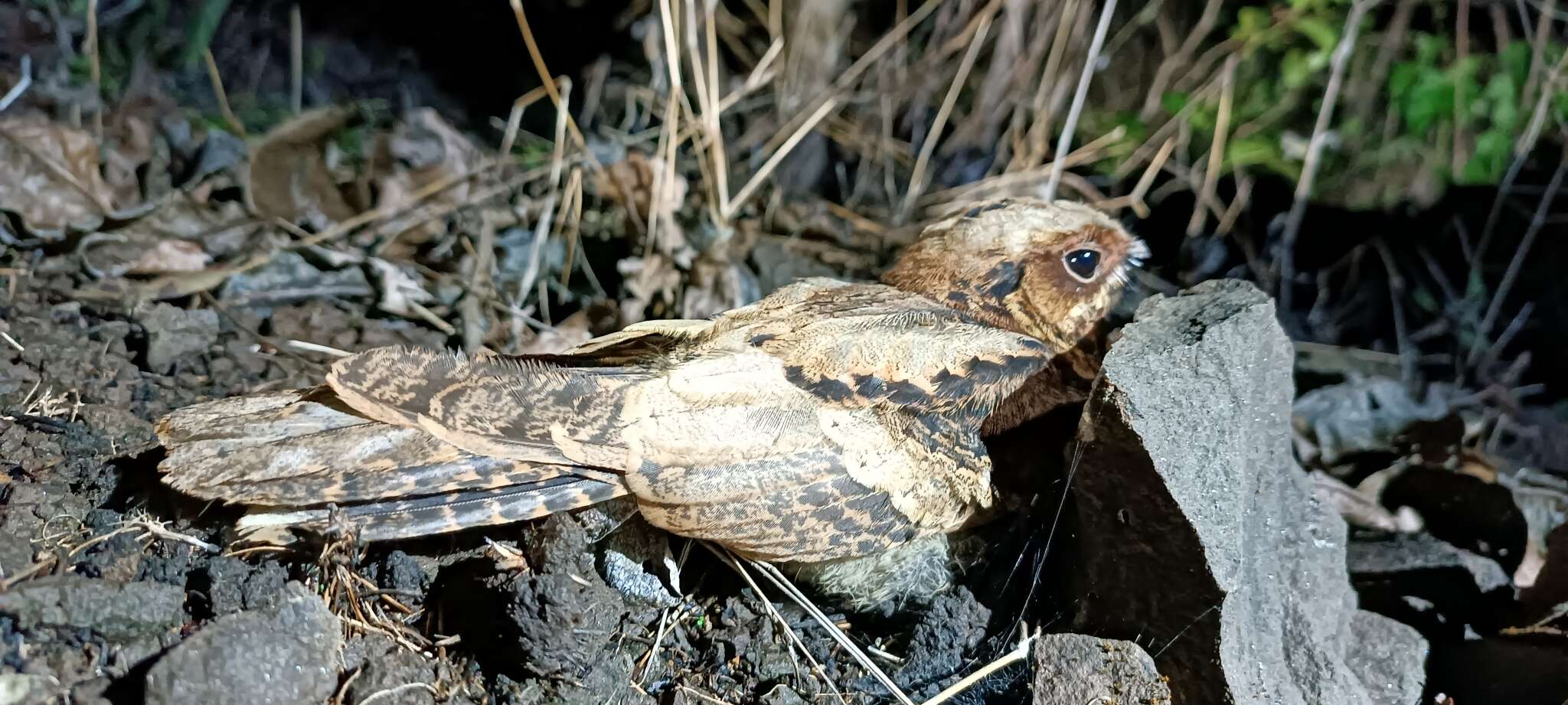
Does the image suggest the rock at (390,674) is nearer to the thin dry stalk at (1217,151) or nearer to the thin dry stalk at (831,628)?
the thin dry stalk at (831,628)

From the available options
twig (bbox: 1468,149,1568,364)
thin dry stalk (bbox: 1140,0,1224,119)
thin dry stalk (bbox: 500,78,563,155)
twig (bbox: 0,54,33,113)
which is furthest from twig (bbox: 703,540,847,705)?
twig (bbox: 1468,149,1568,364)

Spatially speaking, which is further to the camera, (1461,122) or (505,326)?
(1461,122)

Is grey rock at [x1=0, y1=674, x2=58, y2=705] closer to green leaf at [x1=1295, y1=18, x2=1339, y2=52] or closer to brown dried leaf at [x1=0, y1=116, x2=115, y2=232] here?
brown dried leaf at [x1=0, y1=116, x2=115, y2=232]

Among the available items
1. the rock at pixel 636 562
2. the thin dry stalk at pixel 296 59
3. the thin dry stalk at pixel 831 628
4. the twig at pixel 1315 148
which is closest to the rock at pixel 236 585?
the rock at pixel 636 562

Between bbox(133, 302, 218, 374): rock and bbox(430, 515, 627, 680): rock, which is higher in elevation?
bbox(133, 302, 218, 374): rock

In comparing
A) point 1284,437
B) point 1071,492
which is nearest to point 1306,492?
point 1284,437

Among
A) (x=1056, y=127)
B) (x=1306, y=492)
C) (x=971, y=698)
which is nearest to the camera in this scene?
(x=971, y=698)

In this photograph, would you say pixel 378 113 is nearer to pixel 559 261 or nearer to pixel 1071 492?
pixel 559 261

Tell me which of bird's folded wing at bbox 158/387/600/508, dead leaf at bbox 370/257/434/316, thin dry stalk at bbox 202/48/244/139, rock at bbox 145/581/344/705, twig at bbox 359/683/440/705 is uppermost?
thin dry stalk at bbox 202/48/244/139
